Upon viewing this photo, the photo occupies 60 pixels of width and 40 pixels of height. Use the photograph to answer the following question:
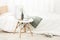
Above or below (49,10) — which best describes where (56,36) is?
below

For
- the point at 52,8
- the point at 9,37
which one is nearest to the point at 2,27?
the point at 9,37

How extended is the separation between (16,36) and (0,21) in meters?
0.80

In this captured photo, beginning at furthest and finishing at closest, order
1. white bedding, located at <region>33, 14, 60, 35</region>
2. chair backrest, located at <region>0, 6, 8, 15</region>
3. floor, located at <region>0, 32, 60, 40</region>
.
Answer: chair backrest, located at <region>0, 6, 8, 15</region> → white bedding, located at <region>33, 14, 60, 35</region> → floor, located at <region>0, 32, 60, 40</region>

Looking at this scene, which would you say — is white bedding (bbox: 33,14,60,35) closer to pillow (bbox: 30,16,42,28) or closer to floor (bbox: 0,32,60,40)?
pillow (bbox: 30,16,42,28)

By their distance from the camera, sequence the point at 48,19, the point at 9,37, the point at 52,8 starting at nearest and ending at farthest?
the point at 9,37, the point at 48,19, the point at 52,8

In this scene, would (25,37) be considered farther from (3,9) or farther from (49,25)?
(3,9)

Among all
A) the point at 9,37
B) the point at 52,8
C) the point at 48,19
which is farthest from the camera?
the point at 52,8

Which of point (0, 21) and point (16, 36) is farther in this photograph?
point (0, 21)

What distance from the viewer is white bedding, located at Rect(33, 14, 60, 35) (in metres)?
4.06

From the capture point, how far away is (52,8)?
202 inches

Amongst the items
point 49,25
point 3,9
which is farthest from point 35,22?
point 3,9

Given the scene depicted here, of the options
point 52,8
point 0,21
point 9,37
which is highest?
point 52,8

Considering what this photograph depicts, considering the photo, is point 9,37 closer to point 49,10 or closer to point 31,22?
point 31,22

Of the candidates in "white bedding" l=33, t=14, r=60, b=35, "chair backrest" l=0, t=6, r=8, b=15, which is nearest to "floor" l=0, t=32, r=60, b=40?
"white bedding" l=33, t=14, r=60, b=35
